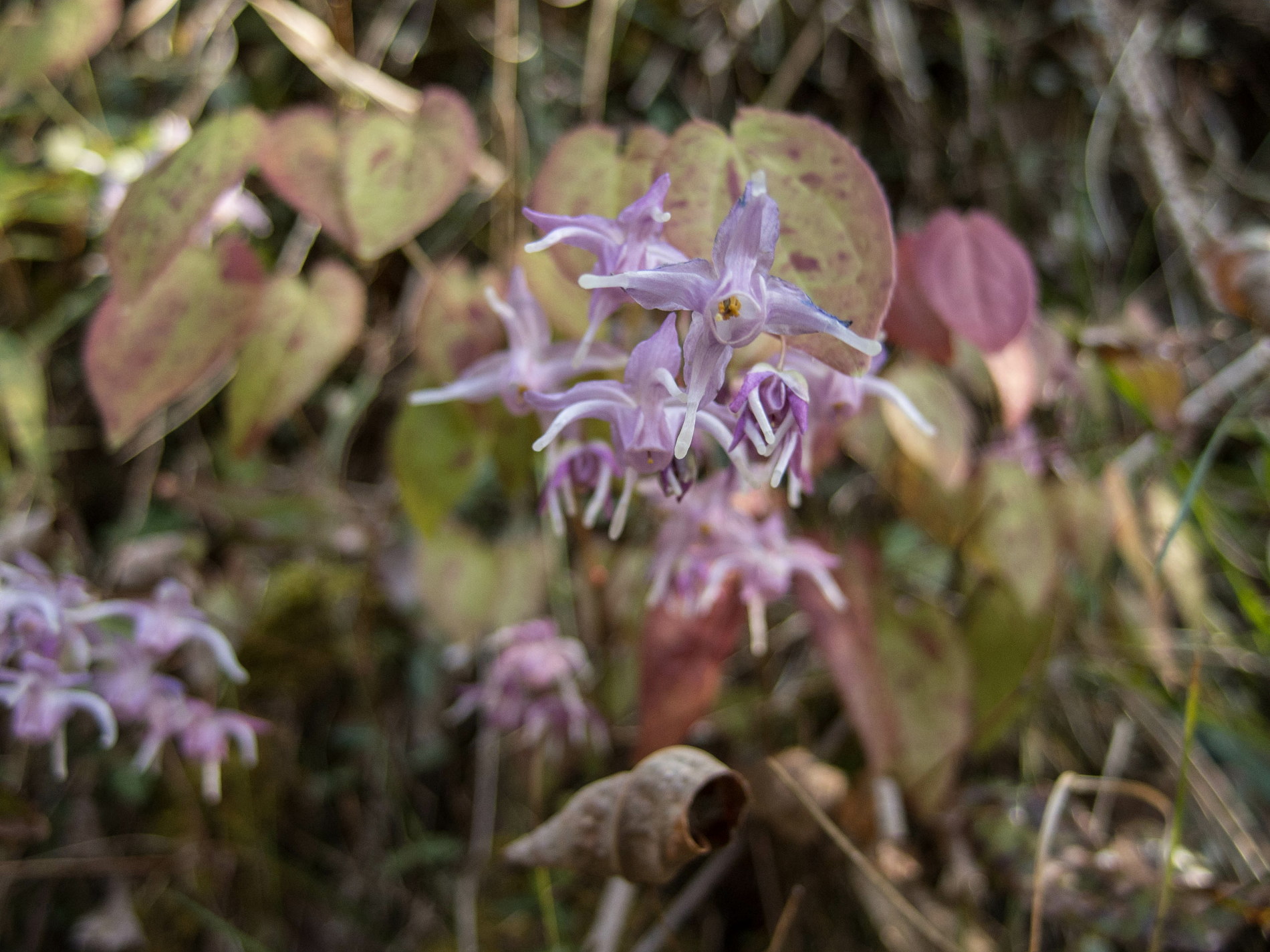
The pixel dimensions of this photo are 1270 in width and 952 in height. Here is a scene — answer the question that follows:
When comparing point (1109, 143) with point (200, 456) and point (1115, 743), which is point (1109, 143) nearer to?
point (1115, 743)

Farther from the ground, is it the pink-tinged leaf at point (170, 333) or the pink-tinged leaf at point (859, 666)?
the pink-tinged leaf at point (170, 333)

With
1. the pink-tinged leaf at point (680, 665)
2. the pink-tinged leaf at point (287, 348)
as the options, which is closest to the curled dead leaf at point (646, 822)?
the pink-tinged leaf at point (680, 665)

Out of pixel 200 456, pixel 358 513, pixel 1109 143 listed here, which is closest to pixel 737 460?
pixel 358 513

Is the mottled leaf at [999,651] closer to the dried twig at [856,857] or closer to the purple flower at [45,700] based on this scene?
the dried twig at [856,857]

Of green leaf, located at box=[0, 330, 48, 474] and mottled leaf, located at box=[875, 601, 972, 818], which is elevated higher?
mottled leaf, located at box=[875, 601, 972, 818]

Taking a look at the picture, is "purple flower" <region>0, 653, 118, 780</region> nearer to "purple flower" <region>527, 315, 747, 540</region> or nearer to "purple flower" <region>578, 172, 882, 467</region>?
"purple flower" <region>527, 315, 747, 540</region>

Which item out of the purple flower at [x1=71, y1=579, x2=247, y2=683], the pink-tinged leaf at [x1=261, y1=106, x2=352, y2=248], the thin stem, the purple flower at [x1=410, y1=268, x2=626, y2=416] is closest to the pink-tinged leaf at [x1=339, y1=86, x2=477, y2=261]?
the pink-tinged leaf at [x1=261, y1=106, x2=352, y2=248]
